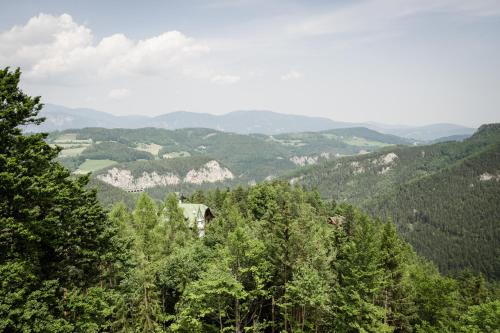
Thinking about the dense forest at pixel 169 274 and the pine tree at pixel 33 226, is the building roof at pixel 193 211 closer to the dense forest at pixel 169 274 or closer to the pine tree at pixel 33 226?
the dense forest at pixel 169 274

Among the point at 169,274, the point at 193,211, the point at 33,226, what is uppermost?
the point at 33,226

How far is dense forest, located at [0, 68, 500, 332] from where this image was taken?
17969mm

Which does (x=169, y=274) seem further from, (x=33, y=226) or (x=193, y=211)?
(x=193, y=211)

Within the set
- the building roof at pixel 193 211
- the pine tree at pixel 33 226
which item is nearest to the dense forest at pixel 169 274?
the pine tree at pixel 33 226

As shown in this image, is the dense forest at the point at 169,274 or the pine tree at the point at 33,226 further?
the dense forest at the point at 169,274

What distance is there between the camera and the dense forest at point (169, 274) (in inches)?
707

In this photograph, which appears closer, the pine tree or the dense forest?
the pine tree

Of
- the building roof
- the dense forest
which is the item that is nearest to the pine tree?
the dense forest

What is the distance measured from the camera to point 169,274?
36.6 metres

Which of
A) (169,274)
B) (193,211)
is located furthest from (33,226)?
(193,211)

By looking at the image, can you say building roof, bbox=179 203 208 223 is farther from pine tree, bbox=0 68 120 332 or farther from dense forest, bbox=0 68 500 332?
pine tree, bbox=0 68 120 332

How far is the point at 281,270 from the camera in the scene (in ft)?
98.9

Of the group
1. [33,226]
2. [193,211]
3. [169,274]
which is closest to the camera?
[33,226]

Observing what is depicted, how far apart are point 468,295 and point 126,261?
187 ft
